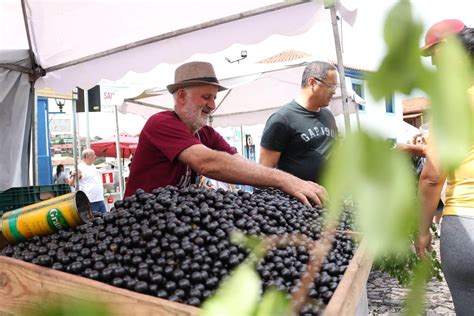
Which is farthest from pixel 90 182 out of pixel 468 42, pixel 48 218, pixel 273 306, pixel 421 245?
pixel 273 306

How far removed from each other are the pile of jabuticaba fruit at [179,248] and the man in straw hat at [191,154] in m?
0.47

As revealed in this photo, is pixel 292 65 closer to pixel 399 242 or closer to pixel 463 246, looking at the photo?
pixel 463 246

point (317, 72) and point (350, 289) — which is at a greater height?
point (317, 72)

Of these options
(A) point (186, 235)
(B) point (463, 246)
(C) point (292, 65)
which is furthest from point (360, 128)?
(C) point (292, 65)

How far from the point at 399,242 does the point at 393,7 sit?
0.11 metres

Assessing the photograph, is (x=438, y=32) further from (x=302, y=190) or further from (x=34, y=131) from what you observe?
(x=34, y=131)

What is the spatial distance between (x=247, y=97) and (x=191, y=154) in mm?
6073

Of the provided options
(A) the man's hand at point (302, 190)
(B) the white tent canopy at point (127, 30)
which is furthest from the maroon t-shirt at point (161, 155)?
(B) the white tent canopy at point (127, 30)

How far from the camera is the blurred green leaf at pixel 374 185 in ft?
0.67

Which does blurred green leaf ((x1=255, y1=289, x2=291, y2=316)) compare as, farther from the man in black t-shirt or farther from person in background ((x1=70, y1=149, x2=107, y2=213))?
person in background ((x1=70, y1=149, x2=107, y2=213))

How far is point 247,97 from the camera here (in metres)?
8.13

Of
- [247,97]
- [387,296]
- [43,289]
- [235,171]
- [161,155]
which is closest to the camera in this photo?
[43,289]

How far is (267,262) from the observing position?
1.23 meters

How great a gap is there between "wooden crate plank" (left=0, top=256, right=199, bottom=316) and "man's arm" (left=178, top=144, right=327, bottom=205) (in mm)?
1039
